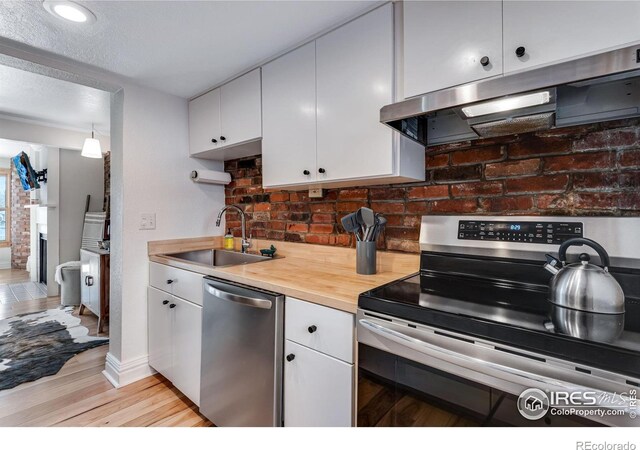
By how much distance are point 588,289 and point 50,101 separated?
13.3 feet

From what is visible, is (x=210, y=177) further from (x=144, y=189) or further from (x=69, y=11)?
(x=69, y=11)

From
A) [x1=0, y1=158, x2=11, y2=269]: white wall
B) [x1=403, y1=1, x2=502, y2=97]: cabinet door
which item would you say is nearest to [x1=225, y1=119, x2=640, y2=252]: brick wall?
[x1=403, y1=1, x2=502, y2=97]: cabinet door

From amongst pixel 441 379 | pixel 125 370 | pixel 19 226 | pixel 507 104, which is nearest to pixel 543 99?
pixel 507 104

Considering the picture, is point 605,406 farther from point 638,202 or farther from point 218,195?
point 218,195

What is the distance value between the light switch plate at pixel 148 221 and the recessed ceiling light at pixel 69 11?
3.89 feet

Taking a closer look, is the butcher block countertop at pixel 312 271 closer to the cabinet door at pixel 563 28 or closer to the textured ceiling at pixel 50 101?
the cabinet door at pixel 563 28

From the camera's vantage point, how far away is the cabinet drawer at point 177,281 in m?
1.80

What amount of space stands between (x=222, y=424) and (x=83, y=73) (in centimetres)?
222

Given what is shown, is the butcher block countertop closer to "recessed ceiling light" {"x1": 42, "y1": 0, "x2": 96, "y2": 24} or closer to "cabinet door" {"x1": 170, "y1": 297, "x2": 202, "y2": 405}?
"cabinet door" {"x1": 170, "y1": 297, "x2": 202, "y2": 405}

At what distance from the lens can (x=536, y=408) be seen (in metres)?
0.75

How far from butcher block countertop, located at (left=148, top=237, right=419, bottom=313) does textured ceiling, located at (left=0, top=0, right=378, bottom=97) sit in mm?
1196

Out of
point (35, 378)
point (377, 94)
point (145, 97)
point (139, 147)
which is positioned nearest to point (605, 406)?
point (377, 94)

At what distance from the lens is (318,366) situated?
120 cm

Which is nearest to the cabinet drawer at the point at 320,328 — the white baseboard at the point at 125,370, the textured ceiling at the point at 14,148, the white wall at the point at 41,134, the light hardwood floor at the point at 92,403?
the light hardwood floor at the point at 92,403
